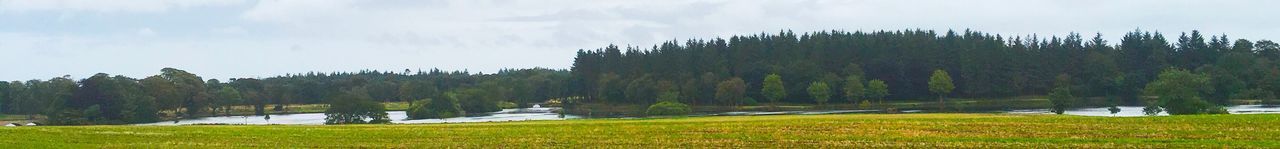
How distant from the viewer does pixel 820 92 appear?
15750 cm

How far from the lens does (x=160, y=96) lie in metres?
157

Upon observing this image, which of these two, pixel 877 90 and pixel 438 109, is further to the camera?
pixel 877 90

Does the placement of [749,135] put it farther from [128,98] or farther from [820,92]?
[128,98]

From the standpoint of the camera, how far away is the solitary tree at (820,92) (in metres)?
157

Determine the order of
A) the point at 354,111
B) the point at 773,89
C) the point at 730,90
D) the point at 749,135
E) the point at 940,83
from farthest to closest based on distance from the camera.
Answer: the point at 773,89 < the point at 730,90 < the point at 940,83 < the point at 354,111 < the point at 749,135

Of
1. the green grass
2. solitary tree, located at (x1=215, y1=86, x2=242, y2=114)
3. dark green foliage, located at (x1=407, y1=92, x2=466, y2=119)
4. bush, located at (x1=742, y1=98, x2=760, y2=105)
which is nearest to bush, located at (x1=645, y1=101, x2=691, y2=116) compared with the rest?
dark green foliage, located at (x1=407, y1=92, x2=466, y2=119)

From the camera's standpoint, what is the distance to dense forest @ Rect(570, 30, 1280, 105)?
162125 mm

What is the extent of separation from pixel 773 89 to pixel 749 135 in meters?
127

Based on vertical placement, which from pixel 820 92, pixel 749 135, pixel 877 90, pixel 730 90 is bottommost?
pixel 749 135

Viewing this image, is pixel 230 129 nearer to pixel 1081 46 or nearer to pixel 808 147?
pixel 808 147

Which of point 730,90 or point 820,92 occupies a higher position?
point 730,90

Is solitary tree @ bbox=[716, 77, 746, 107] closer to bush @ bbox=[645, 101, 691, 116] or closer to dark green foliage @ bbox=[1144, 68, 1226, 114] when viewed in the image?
bush @ bbox=[645, 101, 691, 116]

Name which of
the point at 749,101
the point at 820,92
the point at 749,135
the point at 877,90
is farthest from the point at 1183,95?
the point at 749,101

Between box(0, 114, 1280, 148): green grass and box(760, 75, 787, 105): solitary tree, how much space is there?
390 ft
